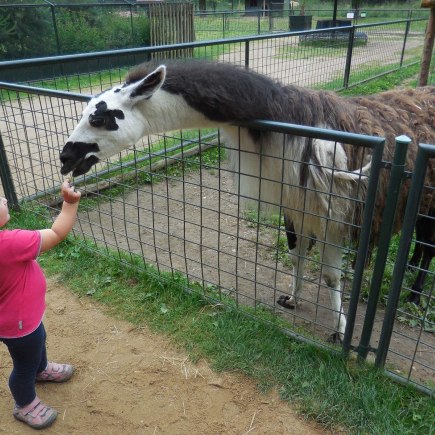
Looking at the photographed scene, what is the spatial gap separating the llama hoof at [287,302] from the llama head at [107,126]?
169cm

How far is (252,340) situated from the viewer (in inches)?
112

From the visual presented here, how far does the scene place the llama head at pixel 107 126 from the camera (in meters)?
2.52

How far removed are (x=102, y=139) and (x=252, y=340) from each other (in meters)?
1.57

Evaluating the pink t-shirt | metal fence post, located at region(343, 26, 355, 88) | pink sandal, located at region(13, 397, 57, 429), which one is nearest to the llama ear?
the pink t-shirt

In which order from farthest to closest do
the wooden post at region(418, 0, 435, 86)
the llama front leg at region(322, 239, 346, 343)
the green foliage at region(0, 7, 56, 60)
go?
the green foliage at region(0, 7, 56, 60) < the wooden post at region(418, 0, 435, 86) < the llama front leg at region(322, 239, 346, 343)

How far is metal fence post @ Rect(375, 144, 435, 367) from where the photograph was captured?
2.02 m

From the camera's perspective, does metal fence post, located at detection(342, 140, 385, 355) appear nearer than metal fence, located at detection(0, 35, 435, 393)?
Yes

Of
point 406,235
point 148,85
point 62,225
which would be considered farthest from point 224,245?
point 62,225

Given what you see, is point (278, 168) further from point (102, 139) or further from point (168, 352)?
point (168, 352)

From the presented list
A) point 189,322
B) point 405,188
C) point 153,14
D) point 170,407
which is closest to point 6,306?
point 170,407

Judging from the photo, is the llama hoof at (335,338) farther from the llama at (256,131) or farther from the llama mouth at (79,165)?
the llama mouth at (79,165)

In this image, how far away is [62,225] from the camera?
Answer: 203 cm

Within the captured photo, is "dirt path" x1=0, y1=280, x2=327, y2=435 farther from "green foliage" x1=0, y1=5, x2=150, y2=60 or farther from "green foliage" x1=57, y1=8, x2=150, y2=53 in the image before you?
"green foliage" x1=57, y1=8, x2=150, y2=53

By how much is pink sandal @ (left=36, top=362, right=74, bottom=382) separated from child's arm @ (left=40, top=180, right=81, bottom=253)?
3.26 ft
